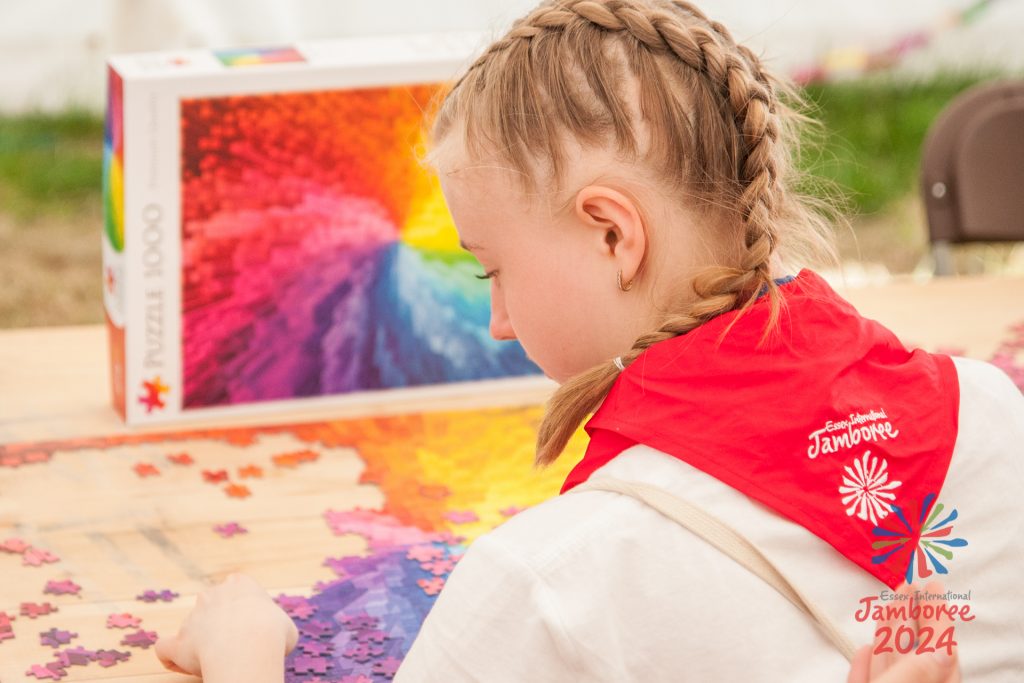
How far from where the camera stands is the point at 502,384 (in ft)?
6.15

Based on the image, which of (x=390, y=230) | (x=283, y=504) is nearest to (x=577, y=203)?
(x=283, y=504)

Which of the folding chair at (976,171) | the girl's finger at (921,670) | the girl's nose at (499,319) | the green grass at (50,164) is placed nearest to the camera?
the girl's finger at (921,670)

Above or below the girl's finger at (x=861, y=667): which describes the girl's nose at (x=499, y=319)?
above

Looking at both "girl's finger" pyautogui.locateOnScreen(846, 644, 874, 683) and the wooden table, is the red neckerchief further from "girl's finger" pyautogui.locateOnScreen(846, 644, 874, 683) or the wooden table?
the wooden table

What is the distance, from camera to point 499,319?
1.16 meters

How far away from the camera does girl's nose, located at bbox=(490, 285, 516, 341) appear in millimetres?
1153

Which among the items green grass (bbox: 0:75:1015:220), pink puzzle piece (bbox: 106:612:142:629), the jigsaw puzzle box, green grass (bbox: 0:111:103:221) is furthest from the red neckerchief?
green grass (bbox: 0:111:103:221)

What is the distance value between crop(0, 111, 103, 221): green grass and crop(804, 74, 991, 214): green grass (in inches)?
85.3

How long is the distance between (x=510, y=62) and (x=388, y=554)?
596mm

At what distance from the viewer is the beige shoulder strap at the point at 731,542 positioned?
93 centimetres

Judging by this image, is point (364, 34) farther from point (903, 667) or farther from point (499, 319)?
point (903, 667)

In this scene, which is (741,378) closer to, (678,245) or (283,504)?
(678,245)

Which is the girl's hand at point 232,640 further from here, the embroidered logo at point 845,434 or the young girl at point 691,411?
the embroidered logo at point 845,434

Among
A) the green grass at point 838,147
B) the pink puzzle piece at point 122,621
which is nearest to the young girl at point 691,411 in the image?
the pink puzzle piece at point 122,621
